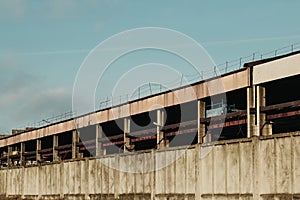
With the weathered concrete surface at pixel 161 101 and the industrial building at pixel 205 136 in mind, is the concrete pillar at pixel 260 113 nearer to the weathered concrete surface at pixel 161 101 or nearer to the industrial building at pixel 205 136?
the industrial building at pixel 205 136

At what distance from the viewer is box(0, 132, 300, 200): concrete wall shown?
24797 millimetres

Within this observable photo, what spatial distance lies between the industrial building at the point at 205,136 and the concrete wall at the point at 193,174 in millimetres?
48

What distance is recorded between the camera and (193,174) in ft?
102

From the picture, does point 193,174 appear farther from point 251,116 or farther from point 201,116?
point 201,116

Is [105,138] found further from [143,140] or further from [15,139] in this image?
[15,139]

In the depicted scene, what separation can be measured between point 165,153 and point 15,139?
4075cm

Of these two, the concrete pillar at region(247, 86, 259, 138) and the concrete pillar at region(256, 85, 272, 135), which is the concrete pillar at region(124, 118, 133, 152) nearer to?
the concrete pillar at region(247, 86, 259, 138)

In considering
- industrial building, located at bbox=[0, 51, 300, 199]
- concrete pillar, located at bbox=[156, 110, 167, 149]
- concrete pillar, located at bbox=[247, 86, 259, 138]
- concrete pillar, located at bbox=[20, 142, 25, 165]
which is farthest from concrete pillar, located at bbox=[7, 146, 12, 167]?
concrete pillar, located at bbox=[247, 86, 259, 138]

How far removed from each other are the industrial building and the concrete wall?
48mm

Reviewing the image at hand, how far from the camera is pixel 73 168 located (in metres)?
45.1

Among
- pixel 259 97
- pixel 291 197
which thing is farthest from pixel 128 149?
pixel 291 197

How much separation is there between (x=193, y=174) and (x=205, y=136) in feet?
23.4

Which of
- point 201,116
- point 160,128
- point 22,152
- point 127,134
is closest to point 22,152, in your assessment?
point 22,152

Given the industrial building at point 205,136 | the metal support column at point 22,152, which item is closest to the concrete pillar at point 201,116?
the industrial building at point 205,136
